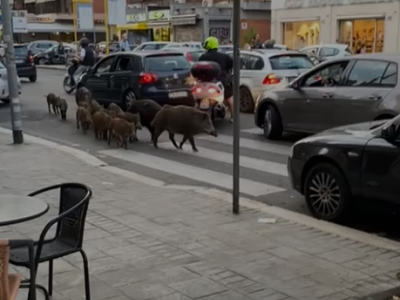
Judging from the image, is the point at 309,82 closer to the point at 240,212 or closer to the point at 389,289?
the point at 240,212

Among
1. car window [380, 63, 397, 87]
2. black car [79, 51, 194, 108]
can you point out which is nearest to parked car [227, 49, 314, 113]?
black car [79, 51, 194, 108]

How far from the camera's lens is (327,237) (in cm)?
607

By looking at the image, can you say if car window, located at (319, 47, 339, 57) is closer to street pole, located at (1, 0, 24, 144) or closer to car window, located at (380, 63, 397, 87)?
car window, located at (380, 63, 397, 87)

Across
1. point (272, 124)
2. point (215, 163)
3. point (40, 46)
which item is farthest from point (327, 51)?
point (40, 46)

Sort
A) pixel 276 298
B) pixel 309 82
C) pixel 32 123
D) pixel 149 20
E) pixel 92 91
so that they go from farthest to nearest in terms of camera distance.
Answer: pixel 149 20, pixel 92 91, pixel 32 123, pixel 309 82, pixel 276 298

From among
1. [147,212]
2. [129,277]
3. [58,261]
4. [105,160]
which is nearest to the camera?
[129,277]

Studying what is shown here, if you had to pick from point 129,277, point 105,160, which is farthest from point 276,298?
point 105,160

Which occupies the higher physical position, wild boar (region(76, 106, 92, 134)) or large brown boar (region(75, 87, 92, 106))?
large brown boar (region(75, 87, 92, 106))

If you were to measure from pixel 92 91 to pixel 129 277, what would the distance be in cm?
1210

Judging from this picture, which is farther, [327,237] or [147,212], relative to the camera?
[147,212]

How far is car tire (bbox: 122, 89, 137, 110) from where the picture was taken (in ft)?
49.4

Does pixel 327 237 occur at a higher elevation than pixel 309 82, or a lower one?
lower

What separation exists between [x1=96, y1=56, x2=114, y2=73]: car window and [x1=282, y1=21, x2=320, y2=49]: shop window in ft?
74.6

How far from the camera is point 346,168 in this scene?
6.55 metres
